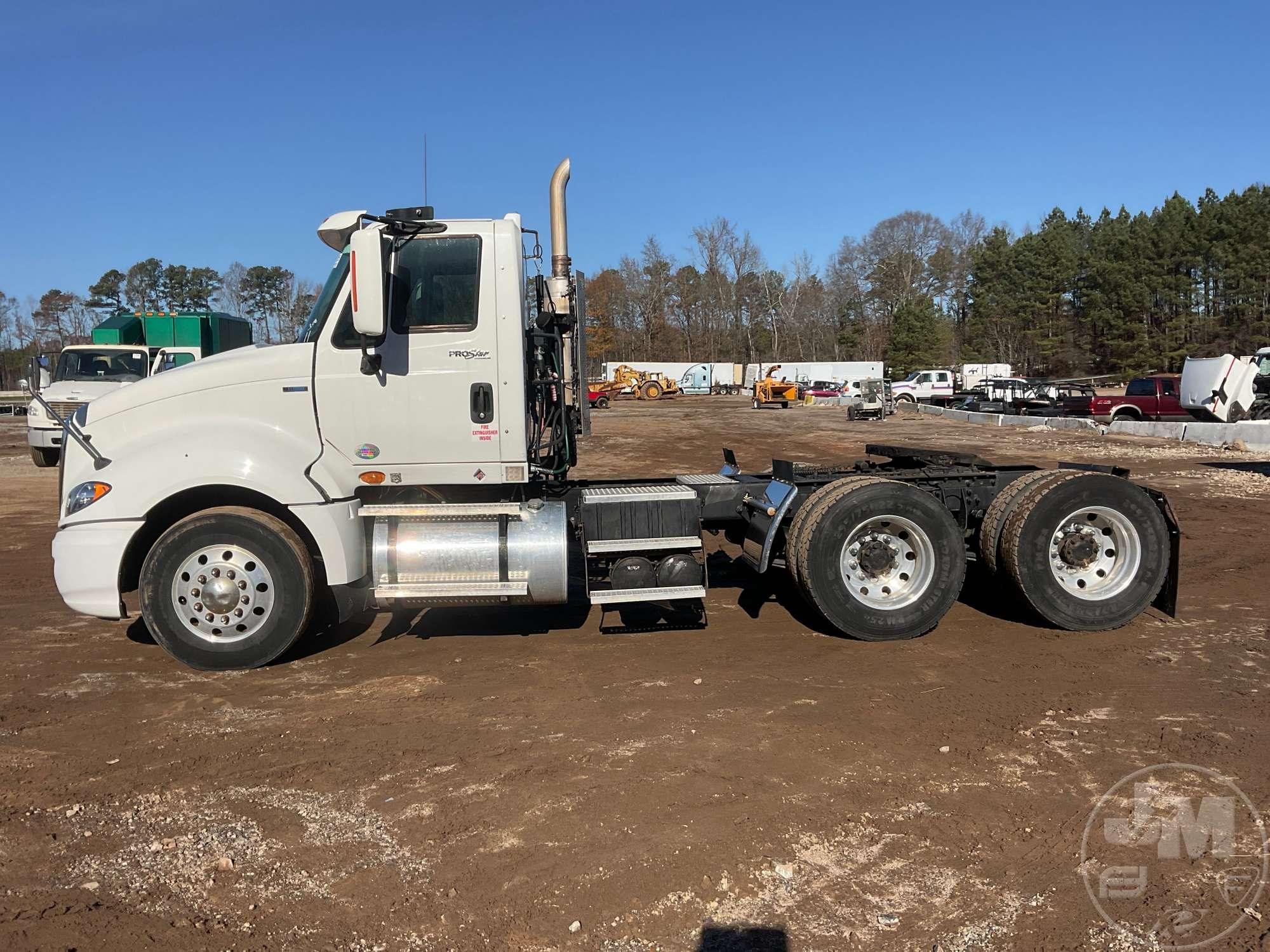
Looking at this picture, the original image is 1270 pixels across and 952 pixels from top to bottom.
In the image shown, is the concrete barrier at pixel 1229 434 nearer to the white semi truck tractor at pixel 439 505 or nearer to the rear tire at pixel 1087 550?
the rear tire at pixel 1087 550

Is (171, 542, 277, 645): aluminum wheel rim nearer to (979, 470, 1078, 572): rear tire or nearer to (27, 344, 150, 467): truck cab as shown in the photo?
(979, 470, 1078, 572): rear tire

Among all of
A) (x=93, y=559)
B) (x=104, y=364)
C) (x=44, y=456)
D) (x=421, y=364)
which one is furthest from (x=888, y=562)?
(x=44, y=456)

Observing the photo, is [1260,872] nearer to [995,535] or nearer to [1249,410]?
[995,535]

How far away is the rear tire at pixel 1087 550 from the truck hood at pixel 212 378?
17.3 ft

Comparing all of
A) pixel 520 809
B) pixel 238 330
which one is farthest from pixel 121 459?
pixel 238 330

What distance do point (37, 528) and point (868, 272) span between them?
9630 cm

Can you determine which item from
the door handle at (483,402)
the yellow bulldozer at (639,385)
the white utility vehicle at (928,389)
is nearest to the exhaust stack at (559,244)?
the door handle at (483,402)

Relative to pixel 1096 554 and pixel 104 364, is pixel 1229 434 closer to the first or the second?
pixel 1096 554

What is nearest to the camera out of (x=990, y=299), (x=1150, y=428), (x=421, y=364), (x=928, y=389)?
(x=421, y=364)

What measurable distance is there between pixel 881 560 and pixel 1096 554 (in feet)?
5.67

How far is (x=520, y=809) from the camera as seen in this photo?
401 centimetres

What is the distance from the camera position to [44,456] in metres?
18.7

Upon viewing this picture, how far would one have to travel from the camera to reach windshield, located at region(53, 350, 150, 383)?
18.8 m

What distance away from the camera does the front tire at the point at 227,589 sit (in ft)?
18.9
